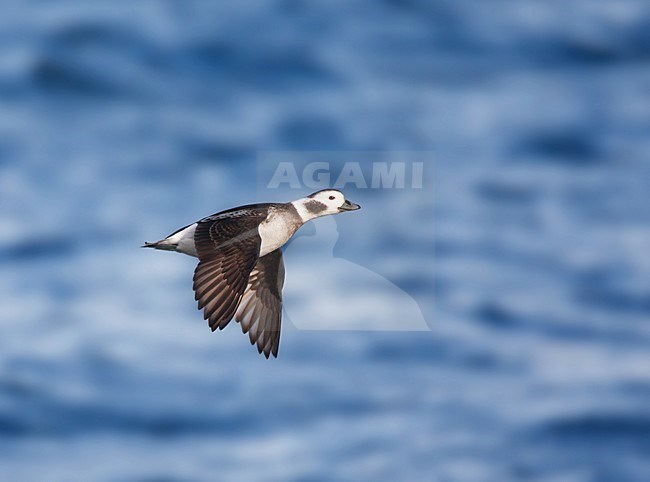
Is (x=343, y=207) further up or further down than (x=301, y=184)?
further down

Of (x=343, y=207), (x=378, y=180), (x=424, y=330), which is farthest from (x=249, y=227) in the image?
(x=424, y=330)

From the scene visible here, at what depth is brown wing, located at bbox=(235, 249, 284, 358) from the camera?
932 cm

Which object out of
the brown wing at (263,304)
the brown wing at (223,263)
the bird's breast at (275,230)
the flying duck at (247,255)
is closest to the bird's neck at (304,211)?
the flying duck at (247,255)

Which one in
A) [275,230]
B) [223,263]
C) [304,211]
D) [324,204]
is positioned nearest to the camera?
[223,263]

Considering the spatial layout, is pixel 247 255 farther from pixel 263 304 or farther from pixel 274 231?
pixel 263 304

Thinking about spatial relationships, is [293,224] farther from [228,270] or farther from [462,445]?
[462,445]

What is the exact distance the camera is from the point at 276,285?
9.53 metres

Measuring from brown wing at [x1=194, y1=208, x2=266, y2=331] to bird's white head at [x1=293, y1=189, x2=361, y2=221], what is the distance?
1.88 feet

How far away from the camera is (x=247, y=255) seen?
A: 815cm

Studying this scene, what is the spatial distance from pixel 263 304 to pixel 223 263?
4.80 feet

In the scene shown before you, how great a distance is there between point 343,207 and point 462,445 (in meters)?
69.2

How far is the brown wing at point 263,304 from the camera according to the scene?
932 cm

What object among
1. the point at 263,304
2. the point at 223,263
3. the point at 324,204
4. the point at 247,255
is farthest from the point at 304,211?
the point at 263,304

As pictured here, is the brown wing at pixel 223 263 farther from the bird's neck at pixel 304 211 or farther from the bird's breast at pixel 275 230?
the bird's neck at pixel 304 211
